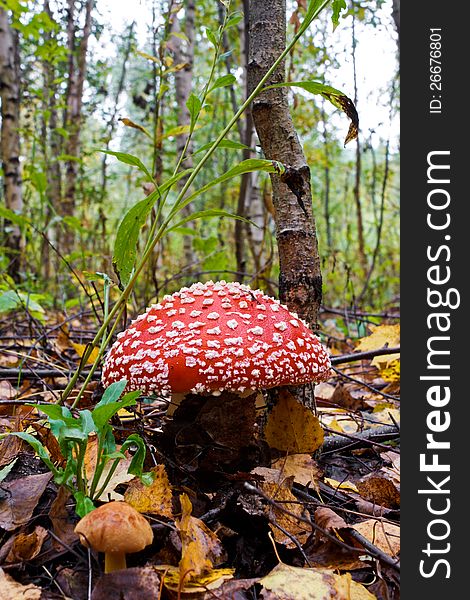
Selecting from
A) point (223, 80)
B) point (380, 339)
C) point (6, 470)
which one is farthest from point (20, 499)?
point (380, 339)

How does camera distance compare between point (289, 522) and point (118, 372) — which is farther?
point (118, 372)

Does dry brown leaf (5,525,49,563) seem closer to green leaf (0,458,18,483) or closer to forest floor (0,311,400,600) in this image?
forest floor (0,311,400,600)

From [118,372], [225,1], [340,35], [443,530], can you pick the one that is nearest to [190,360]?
[118,372]

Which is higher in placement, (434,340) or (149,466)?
(434,340)

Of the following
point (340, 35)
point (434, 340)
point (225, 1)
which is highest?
point (340, 35)

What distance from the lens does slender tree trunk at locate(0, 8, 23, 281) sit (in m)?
6.81

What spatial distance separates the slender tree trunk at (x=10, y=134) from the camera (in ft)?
22.4

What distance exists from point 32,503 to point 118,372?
553 millimetres

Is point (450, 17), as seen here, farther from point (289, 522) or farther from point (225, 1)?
point (289, 522)

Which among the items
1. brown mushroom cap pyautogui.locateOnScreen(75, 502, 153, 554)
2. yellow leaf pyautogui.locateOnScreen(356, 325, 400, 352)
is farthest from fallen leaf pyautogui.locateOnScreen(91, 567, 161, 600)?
yellow leaf pyautogui.locateOnScreen(356, 325, 400, 352)

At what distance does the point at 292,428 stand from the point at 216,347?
0.56m

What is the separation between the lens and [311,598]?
148cm

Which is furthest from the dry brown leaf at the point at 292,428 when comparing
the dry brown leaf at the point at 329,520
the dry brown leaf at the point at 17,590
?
the dry brown leaf at the point at 17,590

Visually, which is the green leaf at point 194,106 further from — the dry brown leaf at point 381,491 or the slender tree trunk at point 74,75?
the slender tree trunk at point 74,75
